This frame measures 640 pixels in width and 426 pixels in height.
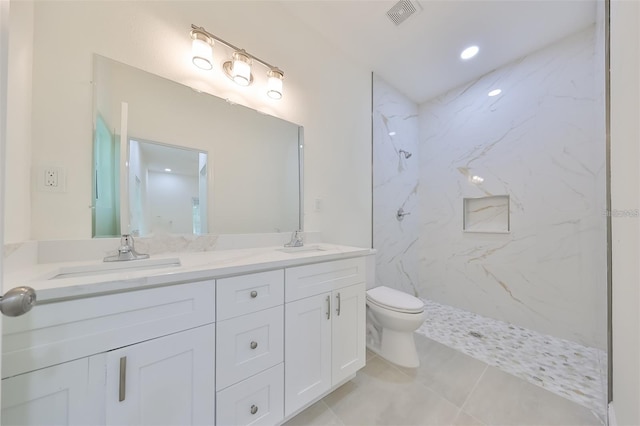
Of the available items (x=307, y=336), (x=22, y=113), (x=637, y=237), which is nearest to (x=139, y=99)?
(x=22, y=113)

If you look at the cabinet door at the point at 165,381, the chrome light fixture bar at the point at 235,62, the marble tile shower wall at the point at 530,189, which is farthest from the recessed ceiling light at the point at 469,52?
the cabinet door at the point at 165,381

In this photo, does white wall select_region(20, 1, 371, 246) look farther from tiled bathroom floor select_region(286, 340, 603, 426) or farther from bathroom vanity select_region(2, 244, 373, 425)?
tiled bathroom floor select_region(286, 340, 603, 426)

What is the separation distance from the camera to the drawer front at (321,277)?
101 centimetres

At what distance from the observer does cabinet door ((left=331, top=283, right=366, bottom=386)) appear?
3.85 feet

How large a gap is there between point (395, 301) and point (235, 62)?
6.20 ft

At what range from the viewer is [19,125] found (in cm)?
79

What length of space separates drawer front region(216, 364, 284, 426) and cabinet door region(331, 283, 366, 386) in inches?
13.0

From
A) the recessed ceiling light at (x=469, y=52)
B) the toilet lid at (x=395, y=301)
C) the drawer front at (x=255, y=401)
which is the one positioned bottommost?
the drawer front at (x=255, y=401)

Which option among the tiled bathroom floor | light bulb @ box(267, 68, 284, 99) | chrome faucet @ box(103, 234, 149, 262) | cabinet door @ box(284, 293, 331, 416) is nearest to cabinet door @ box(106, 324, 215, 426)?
cabinet door @ box(284, 293, 331, 416)

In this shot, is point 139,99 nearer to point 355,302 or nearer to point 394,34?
point 355,302

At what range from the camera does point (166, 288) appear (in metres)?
0.71

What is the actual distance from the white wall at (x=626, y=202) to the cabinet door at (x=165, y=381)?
1326 millimetres

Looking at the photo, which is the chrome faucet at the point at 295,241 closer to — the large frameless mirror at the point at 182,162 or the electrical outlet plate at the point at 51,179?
the large frameless mirror at the point at 182,162

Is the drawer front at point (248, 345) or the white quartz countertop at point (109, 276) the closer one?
the white quartz countertop at point (109, 276)
